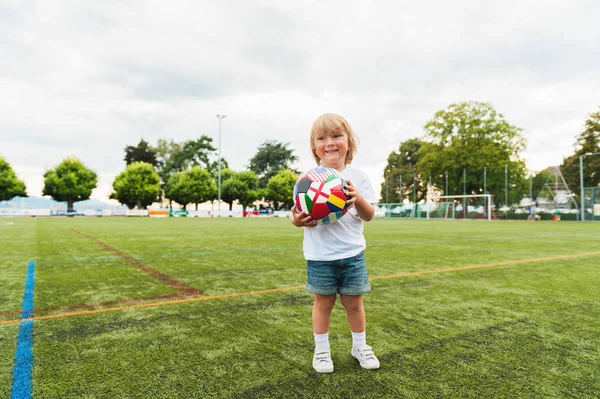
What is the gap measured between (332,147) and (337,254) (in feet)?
2.33

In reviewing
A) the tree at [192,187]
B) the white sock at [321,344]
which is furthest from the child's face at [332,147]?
the tree at [192,187]

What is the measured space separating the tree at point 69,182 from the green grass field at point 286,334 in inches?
2272

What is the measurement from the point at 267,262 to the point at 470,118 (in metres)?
43.0

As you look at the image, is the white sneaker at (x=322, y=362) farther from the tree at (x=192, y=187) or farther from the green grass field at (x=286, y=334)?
the tree at (x=192, y=187)

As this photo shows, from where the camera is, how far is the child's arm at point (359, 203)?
2.35 meters

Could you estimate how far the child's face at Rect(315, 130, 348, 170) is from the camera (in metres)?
2.56

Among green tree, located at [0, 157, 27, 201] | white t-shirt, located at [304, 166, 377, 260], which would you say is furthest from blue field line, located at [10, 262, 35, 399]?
green tree, located at [0, 157, 27, 201]

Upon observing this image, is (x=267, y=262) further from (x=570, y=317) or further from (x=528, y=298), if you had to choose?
(x=570, y=317)

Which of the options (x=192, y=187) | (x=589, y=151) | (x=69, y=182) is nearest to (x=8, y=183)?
(x=69, y=182)

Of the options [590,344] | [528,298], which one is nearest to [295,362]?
[590,344]

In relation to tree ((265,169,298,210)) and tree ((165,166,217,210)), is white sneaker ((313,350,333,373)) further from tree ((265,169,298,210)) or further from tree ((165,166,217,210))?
tree ((265,169,298,210))

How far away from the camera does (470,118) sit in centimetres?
4378

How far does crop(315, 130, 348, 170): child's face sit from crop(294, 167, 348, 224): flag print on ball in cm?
15

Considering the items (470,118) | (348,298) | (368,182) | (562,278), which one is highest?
(470,118)
